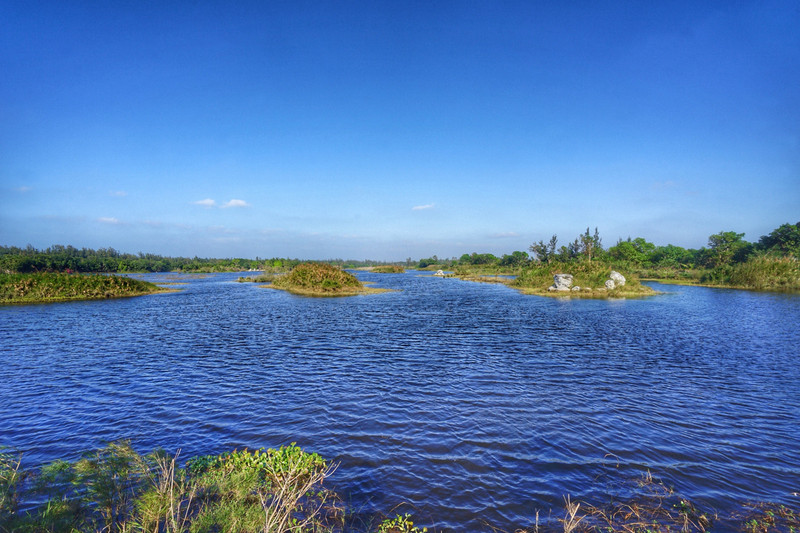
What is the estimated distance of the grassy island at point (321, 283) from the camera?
211 feet

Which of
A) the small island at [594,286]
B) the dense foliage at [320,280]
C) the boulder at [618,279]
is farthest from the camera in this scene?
the dense foliage at [320,280]

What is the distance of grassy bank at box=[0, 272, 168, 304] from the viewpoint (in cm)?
4843

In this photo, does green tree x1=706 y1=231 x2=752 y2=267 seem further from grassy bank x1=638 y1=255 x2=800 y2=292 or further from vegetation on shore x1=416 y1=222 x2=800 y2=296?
grassy bank x1=638 y1=255 x2=800 y2=292

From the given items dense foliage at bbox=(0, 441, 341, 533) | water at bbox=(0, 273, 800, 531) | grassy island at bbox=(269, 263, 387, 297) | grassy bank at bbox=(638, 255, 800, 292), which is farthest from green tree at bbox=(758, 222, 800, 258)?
dense foliage at bbox=(0, 441, 341, 533)

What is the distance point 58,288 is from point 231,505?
Answer: 217ft

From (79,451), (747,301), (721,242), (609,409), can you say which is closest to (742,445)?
(609,409)

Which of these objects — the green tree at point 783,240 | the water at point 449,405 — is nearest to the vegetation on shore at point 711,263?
the green tree at point 783,240

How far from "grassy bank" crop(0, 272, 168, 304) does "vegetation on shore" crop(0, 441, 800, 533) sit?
5888 centimetres

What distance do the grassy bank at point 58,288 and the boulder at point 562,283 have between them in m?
75.7

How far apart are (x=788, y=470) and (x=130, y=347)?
32.5 meters

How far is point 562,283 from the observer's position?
65.4m

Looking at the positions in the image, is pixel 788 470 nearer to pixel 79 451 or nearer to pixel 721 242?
pixel 79 451

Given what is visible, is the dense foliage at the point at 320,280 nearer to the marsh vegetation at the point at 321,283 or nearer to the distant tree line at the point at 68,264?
the marsh vegetation at the point at 321,283

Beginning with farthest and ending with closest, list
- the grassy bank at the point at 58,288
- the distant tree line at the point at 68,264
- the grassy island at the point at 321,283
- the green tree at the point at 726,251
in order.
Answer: the green tree at the point at 726,251 → the distant tree line at the point at 68,264 → the grassy island at the point at 321,283 → the grassy bank at the point at 58,288
